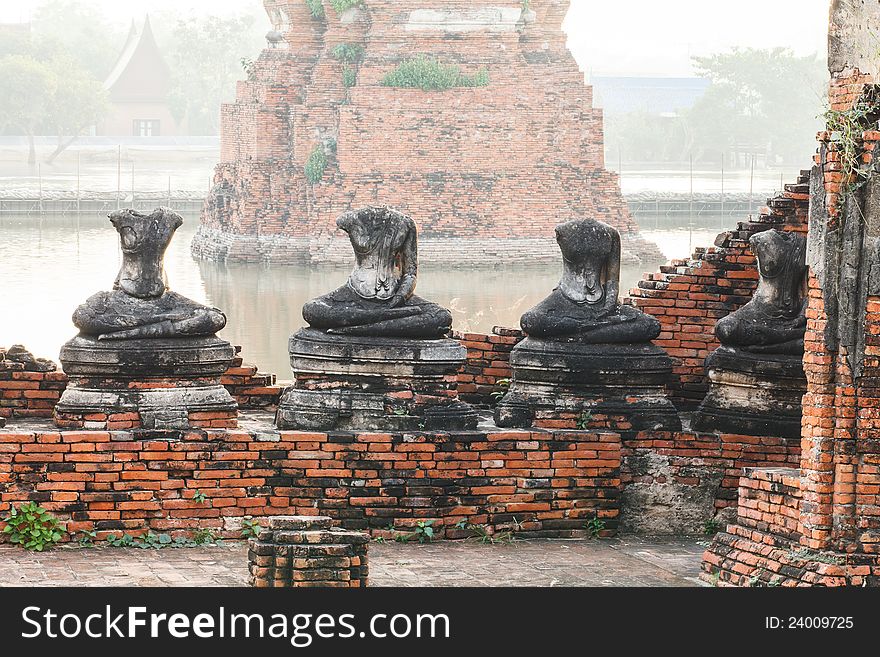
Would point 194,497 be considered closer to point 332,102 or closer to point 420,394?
point 420,394

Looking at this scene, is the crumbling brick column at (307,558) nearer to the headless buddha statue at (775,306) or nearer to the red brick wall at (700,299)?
the headless buddha statue at (775,306)

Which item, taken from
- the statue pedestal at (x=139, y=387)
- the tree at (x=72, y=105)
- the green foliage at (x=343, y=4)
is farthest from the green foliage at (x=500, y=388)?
the tree at (x=72, y=105)

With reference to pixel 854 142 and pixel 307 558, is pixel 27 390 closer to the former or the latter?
pixel 307 558

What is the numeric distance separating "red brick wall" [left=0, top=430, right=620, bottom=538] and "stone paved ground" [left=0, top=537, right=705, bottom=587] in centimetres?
18

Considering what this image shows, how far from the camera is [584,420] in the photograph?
1059 centimetres

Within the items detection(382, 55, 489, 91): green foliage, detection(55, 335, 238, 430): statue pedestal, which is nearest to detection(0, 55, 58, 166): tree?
detection(382, 55, 489, 91): green foliage

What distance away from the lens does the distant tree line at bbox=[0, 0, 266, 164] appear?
62.6 m

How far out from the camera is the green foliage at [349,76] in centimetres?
3566

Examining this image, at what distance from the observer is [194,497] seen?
994cm

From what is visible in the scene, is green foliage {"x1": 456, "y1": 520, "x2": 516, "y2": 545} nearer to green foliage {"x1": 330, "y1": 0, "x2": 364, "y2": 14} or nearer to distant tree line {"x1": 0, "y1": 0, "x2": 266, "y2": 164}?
green foliage {"x1": 330, "y1": 0, "x2": 364, "y2": 14}

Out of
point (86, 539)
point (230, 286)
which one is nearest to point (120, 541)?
point (86, 539)

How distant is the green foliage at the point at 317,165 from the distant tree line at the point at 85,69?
1093 inches

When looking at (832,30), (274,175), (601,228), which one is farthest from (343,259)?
(832,30)
